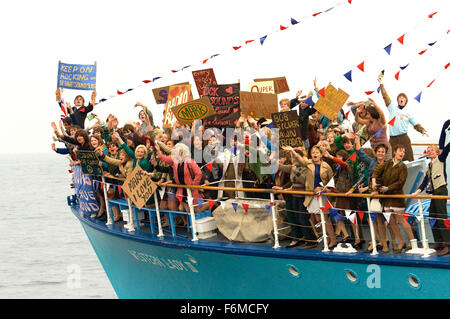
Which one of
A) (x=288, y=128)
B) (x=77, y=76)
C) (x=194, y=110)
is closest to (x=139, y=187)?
(x=194, y=110)

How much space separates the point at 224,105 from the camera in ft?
41.3

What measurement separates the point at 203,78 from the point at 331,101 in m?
4.43

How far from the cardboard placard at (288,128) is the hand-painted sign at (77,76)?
22.8 feet

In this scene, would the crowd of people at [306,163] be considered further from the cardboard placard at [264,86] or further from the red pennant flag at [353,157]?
the cardboard placard at [264,86]

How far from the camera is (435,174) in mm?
9898

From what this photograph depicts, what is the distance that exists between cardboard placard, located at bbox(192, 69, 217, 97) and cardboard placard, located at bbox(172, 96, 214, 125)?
203 centimetres

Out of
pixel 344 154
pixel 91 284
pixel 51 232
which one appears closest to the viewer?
pixel 344 154

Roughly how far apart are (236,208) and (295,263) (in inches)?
54.7

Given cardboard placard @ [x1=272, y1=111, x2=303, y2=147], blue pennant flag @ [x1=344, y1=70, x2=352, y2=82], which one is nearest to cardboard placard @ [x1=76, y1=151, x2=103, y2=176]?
cardboard placard @ [x1=272, y1=111, x2=303, y2=147]

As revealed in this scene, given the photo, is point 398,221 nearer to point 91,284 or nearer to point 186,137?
point 186,137

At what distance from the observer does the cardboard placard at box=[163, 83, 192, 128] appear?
14.6m

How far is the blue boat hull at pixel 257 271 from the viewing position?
973 cm

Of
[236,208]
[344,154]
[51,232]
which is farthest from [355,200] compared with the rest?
[51,232]

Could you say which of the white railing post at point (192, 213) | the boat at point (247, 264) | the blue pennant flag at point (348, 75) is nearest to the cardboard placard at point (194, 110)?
the white railing post at point (192, 213)
